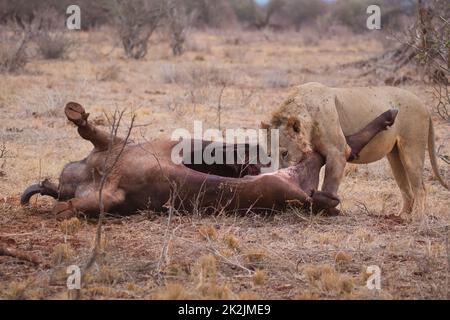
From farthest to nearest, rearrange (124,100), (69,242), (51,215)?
(124,100) → (51,215) → (69,242)

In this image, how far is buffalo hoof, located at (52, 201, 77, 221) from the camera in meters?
5.38

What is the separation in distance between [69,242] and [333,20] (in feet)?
115

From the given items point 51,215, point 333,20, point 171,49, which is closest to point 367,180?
point 51,215

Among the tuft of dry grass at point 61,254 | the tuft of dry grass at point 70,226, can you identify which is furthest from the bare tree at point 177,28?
the tuft of dry grass at point 61,254

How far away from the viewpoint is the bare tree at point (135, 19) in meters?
19.9

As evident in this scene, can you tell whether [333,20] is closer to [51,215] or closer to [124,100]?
[124,100]

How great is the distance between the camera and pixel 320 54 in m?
25.0

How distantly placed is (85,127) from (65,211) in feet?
2.13

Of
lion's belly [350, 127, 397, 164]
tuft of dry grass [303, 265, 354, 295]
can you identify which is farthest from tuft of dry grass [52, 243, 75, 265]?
lion's belly [350, 127, 397, 164]

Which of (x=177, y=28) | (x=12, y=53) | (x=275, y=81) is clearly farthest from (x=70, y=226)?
(x=177, y=28)

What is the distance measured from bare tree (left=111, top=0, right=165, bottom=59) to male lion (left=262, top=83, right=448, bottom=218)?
13778 mm

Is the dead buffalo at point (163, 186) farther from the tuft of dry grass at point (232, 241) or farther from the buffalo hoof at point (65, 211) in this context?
the tuft of dry grass at point (232, 241)

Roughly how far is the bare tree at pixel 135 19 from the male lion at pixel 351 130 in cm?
1378

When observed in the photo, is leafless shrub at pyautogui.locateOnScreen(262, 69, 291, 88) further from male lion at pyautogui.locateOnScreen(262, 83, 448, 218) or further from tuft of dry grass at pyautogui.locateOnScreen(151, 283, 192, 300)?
tuft of dry grass at pyautogui.locateOnScreen(151, 283, 192, 300)
